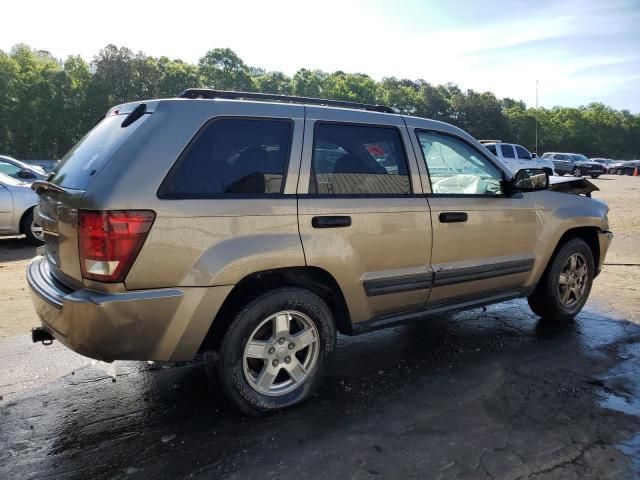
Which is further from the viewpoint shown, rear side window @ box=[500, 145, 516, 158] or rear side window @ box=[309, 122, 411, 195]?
rear side window @ box=[500, 145, 516, 158]

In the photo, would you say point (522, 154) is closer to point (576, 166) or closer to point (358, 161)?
point (576, 166)

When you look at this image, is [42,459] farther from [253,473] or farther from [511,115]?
[511,115]

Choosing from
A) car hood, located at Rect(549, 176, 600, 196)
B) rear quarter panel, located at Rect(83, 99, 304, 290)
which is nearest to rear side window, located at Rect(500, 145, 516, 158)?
car hood, located at Rect(549, 176, 600, 196)

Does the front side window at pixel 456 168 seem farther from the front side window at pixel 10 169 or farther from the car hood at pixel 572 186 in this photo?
the front side window at pixel 10 169

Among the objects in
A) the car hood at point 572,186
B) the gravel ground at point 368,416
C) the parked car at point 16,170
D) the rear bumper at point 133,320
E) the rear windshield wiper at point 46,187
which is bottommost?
the gravel ground at point 368,416

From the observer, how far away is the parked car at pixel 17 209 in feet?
27.9

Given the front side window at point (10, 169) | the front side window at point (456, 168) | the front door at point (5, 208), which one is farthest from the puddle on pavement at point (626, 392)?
the front side window at point (10, 169)

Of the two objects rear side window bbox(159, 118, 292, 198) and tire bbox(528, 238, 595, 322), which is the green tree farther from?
rear side window bbox(159, 118, 292, 198)

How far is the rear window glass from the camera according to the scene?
2.85m

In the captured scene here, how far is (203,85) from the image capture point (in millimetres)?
65812

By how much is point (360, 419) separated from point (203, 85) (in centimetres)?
6819

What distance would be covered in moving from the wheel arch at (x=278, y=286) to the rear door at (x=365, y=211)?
0.08m

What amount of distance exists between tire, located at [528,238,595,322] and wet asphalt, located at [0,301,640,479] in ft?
1.73

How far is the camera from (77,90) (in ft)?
175
